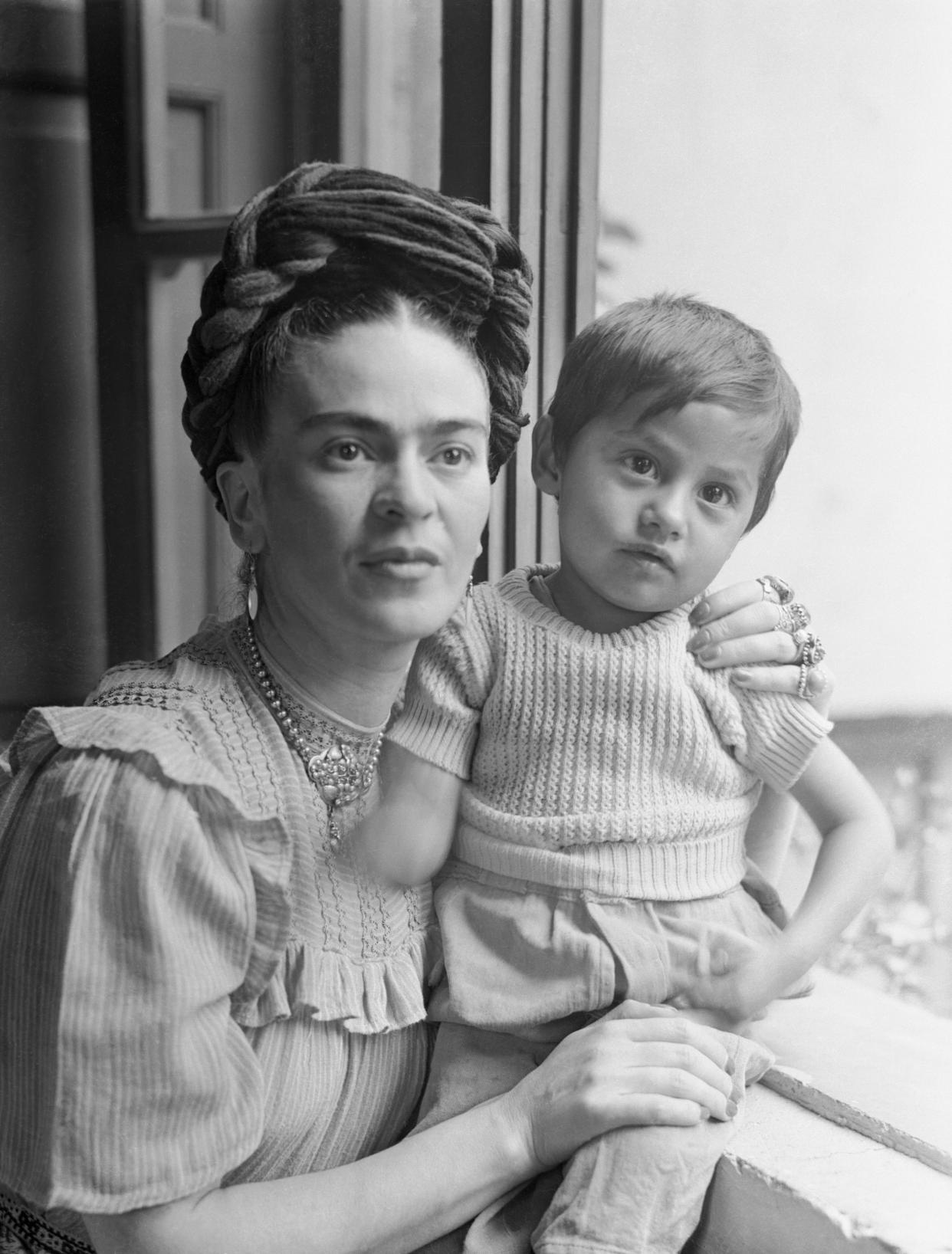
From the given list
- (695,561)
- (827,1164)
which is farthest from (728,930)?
(695,561)

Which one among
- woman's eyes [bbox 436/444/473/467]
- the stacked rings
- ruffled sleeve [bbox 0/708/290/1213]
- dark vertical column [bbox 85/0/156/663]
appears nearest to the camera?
ruffled sleeve [bbox 0/708/290/1213]

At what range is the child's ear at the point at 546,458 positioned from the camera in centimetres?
109

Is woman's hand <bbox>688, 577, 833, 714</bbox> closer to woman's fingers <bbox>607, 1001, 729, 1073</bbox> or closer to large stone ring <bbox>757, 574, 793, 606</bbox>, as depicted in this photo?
large stone ring <bbox>757, 574, 793, 606</bbox>

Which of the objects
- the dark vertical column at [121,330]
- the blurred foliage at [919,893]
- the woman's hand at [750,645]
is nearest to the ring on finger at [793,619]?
the woman's hand at [750,645]

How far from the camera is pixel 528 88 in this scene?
4.07 feet

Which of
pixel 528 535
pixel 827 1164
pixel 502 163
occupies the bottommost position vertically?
pixel 827 1164

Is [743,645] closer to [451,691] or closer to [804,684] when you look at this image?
[804,684]

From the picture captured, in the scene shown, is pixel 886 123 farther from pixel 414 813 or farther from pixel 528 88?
pixel 414 813

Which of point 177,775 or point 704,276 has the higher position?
point 704,276

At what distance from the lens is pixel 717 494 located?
3.40ft

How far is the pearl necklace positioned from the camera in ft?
3.42

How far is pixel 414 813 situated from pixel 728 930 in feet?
0.94

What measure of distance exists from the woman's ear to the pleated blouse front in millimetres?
102

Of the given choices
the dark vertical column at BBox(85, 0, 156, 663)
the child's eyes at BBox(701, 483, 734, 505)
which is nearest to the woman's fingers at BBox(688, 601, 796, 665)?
the child's eyes at BBox(701, 483, 734, 505)
